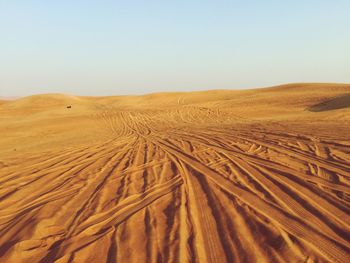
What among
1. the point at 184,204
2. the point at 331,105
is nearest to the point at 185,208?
the point at 184,204

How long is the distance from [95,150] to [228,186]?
662cm

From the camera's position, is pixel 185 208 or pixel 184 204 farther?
pixel 184 204

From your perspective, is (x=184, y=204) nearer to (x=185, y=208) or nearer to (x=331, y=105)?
(x=185, y=208)

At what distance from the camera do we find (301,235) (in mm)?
4027

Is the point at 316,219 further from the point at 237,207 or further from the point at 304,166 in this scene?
the point at 304,166

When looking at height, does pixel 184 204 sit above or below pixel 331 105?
above

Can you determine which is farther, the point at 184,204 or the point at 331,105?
the point at 331,105

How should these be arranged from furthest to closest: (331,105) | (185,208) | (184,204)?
(331,105) → (184,204) → (185,208)

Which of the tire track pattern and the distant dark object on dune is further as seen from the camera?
the distant dark object on dune

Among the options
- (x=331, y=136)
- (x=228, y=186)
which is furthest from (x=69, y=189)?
(x=331, y=136)

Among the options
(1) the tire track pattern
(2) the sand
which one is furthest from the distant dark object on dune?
(1) the tire track pattern

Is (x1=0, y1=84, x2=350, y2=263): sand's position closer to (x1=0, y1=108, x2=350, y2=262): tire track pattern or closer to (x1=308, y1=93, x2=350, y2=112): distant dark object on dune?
(x1=0, y1=108, x2=350, y2=262): tire track pattern

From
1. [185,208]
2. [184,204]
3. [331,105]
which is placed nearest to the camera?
[185,208]

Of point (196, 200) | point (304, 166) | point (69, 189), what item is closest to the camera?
point (196, 200)
